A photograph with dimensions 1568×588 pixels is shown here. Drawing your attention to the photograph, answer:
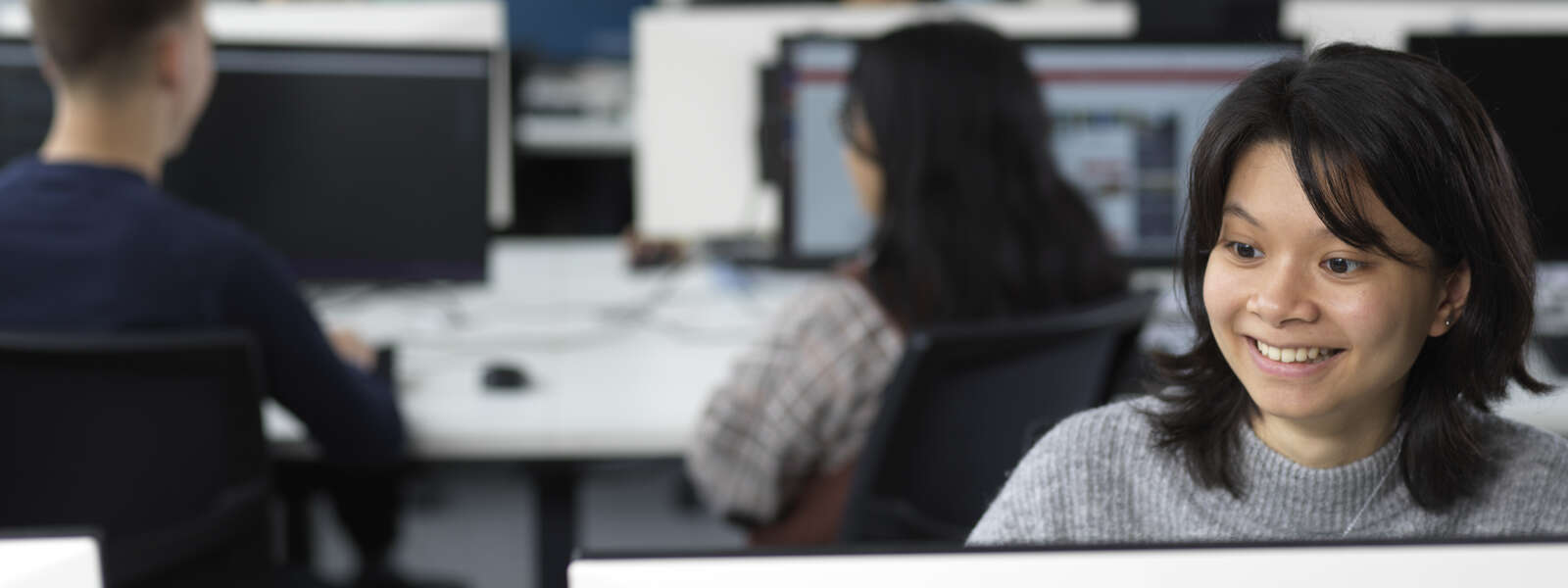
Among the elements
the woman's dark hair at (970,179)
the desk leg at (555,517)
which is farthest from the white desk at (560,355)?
the woman's dark hair at (970,179)

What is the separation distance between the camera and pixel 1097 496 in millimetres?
676

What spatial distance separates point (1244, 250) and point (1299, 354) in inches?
1.9

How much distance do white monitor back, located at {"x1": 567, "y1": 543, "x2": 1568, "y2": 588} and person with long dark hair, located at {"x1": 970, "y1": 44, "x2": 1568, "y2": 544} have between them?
0.23 m

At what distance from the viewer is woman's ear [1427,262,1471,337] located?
0.59m

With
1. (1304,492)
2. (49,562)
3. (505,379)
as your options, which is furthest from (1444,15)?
(49,562)

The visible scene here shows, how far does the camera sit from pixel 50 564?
345 millimetres

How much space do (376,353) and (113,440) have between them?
1.62 feet

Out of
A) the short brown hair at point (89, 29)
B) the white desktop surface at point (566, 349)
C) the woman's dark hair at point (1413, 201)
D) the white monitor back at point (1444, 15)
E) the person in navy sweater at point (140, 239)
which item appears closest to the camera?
the woman's dark hair at point (1413, 201)

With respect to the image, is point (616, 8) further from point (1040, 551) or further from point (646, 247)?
point (1040, 551)

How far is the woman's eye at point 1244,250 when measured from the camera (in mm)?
586

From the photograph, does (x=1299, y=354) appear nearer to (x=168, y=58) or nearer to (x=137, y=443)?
(x=137, y=443)

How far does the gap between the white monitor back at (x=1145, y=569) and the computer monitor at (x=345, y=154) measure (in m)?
1.66

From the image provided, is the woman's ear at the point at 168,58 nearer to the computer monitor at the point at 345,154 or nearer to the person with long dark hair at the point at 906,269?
the computer monitor at the point at 345,154

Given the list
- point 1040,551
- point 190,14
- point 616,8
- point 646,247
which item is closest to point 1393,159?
point 1040,551
